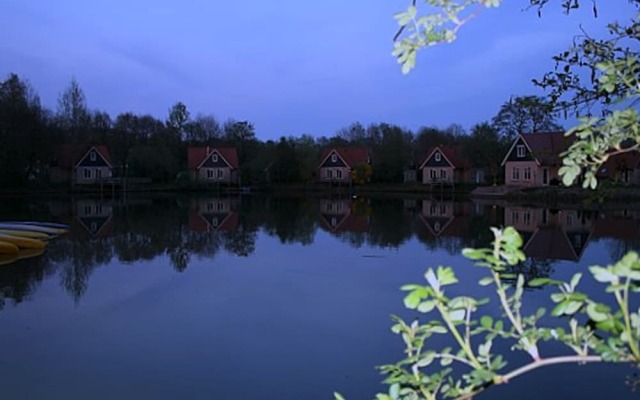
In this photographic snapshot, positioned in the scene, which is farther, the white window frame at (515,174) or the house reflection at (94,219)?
the white window frame at (515,174)

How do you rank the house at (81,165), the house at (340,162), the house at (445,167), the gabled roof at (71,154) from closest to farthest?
the gabled roof at (71,154)
the house at (81,165)
the house at (445,167)
the house at (340,162)

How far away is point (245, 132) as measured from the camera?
66375mm

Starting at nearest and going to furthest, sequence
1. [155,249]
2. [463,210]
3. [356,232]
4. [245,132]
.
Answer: [155,249] → [356,232] → [463,210] → [245,132]

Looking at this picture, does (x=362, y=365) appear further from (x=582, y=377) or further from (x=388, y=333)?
(x=582, y=377)

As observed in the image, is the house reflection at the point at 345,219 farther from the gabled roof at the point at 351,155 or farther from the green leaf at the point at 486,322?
the gabled roof at the point at 351,155

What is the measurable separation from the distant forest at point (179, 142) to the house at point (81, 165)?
1091mm

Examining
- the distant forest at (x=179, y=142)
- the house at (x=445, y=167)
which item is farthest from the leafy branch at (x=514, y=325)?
the house at (x=445, y=167)

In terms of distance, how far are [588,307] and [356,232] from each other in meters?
20.3

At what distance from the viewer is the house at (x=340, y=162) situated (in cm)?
5597

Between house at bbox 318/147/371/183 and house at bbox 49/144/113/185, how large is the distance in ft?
64.6

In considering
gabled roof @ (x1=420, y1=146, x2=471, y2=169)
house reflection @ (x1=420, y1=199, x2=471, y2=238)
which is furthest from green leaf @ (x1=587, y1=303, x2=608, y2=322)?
gabled roof @ (x1=420, y1=146, x2=471, y2=169)

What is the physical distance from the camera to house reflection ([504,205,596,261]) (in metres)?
16.2

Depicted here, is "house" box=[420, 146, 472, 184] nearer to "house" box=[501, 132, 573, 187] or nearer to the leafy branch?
"house" box=[501, 132, 573, 187]

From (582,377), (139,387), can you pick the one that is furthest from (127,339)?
(582,377)
